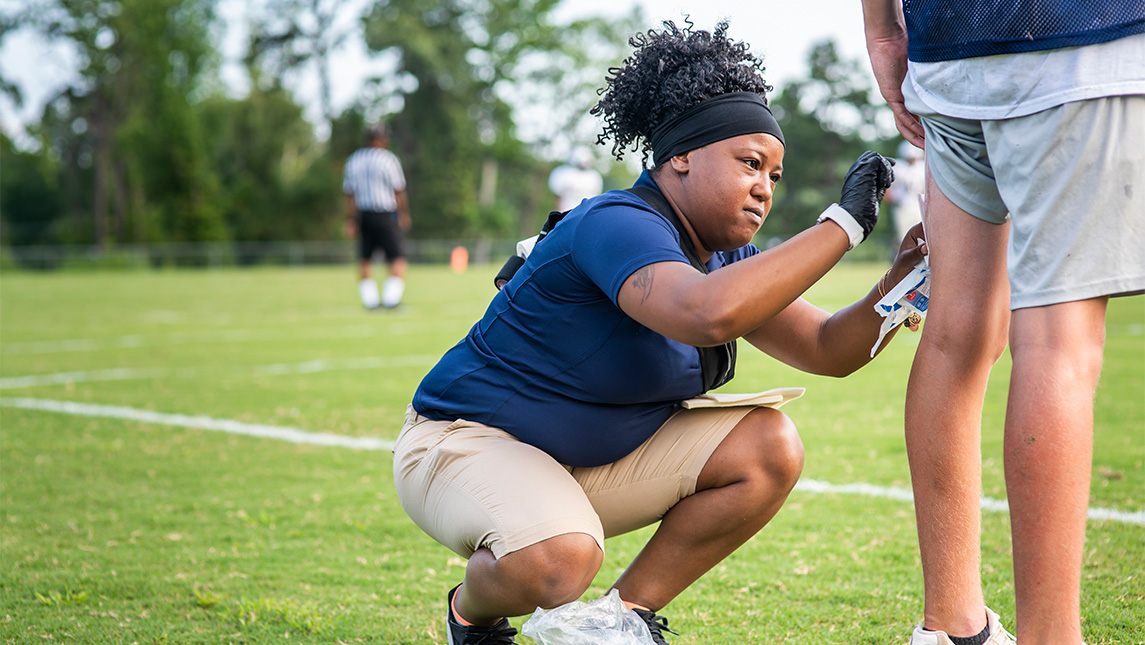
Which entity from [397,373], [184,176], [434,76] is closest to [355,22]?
[434,76]


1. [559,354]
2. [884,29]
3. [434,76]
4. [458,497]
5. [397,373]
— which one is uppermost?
[434,76]

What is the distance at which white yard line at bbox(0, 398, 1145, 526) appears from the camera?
3364 millimetres

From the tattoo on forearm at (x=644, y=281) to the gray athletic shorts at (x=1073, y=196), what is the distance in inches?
24.3

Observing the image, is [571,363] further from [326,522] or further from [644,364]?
[326,522]

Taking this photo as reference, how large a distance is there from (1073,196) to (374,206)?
1242 cm

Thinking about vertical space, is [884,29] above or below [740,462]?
above

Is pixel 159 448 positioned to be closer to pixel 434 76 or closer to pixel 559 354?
pixel 559 354

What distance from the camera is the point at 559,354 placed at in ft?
7.13

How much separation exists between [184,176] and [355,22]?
10.9 metres

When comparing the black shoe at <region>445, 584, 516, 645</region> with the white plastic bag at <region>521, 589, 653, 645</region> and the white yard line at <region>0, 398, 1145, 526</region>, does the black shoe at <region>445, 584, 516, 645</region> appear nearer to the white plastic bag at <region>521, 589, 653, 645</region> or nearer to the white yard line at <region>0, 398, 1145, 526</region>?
the white plastic bag at <region>521, 589, 653, 645</region>

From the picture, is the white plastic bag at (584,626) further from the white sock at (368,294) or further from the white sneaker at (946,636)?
the white sock at (368,294)

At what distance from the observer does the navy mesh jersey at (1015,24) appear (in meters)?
1.58

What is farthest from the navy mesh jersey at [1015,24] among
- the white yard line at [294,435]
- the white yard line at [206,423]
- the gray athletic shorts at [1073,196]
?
the white yard line at [206,423]

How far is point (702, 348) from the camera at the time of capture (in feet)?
7.46
